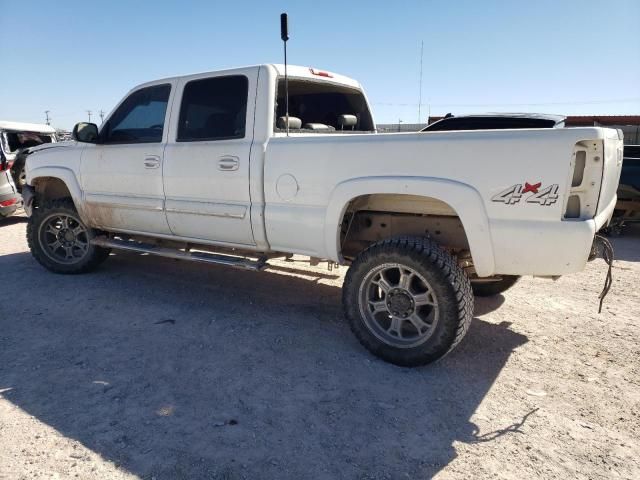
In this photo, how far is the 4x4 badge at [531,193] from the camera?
269 cm

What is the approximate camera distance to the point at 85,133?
15.2 feet

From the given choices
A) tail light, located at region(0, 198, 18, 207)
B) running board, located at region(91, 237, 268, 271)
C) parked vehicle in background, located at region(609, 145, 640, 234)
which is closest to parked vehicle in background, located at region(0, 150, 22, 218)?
tail light, located at region(0, 198, 18, 207)

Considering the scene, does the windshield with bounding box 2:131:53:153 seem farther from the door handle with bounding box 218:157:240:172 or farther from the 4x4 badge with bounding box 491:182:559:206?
the 4x4 badge with bounding box 491:182:559:206

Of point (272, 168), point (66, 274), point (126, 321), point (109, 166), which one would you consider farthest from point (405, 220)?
point (66, 274)

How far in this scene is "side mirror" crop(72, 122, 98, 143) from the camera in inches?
182

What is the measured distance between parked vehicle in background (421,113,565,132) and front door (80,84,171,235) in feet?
14.2

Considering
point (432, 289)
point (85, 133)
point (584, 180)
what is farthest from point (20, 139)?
point (584, 180)

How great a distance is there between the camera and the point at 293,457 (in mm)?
2340

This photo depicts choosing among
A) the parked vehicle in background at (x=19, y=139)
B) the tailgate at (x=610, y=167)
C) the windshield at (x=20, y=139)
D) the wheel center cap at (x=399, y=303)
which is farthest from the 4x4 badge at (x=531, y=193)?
the windshield at (x=20, y=139)

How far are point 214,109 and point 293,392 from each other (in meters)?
A: 2.56

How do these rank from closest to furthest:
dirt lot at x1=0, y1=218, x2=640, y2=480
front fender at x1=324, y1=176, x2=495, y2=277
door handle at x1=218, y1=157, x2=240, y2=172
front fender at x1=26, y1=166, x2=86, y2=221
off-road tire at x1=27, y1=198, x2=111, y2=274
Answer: dirt lot at x1=0, y1=218, x2=640, y2=480 < front fender at x1=324, y1=176, x2=495, y2=277 < door handle at x1=218, y1=157, x2=240, y2=172 < front fender at x1=26, y1=166, x2=86, y2=221 < off-road tire at x1=27, y1=198, x2=111, y2=274

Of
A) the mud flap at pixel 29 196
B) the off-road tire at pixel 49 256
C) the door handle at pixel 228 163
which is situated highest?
the door handle at pixel 228 163

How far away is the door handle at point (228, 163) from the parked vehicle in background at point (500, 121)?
14.2 ft

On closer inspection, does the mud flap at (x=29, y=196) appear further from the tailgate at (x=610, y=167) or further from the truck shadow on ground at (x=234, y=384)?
the tailgate at (x=610, y=167)
